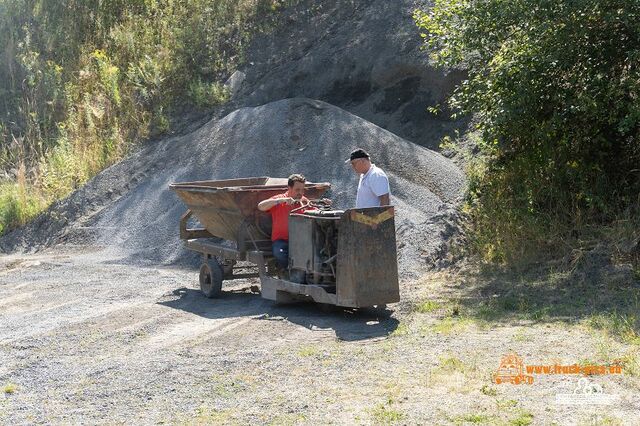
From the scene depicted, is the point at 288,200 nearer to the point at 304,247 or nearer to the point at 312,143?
the point at 304,247

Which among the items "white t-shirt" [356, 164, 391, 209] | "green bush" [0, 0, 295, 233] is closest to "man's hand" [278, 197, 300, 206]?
"white t-shirt" [356, 164, 391, 209]

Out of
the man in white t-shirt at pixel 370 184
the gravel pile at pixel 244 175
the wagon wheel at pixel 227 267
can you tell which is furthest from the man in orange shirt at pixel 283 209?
the gravel pile at pixel 244 175

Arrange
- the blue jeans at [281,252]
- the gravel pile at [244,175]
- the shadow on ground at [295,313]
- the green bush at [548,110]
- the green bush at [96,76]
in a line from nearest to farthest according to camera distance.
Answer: the shadow on ground at [295,313] < the blue jeans at [281,252] < the green bush at [548,110] < the gravel pile at [244,175] < the green bush at [96,76]

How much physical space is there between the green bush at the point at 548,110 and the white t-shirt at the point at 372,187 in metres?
2.55

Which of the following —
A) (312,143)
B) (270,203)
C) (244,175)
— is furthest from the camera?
(312,143)

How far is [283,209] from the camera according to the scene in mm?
10977

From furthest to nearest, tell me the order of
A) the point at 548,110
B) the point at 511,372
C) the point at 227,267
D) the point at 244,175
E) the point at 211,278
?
the point at 244,175 → the point at 548,110 → the point at 227,267 → the point at 211,278 → the point at 511,372

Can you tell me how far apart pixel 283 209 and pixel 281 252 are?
49 centimetres

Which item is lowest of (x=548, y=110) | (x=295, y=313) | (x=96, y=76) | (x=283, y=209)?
(x=295, y=313)

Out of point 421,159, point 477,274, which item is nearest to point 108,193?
point 421,159

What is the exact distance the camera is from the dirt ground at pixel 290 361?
6.74 metres

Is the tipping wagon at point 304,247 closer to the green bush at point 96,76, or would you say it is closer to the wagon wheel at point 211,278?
the wagon wheel at point 211,278

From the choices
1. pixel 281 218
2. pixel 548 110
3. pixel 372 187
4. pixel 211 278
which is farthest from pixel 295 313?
pixel 548 110

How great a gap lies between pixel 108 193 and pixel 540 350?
1181cm
